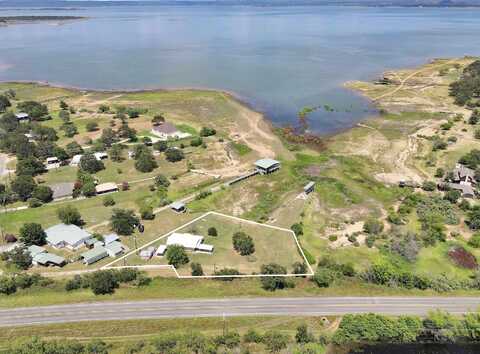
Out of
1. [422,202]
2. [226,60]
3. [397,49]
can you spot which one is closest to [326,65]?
[226,60]

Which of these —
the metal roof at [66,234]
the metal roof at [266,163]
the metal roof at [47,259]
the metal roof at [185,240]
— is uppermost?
the metal roof at [266,163]

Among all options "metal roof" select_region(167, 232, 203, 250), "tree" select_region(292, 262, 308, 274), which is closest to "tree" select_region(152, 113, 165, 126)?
"metal roof" select_region(167, 232, 203, 250)

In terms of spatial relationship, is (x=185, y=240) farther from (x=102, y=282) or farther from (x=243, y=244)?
(x=102, y=282)

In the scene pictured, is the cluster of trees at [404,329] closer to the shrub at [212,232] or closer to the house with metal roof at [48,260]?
the shrub at [212,232]

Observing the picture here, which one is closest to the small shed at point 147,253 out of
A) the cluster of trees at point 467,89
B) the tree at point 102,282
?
the tree at point 102,282

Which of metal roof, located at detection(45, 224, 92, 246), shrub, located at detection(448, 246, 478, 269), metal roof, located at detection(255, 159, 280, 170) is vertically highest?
metal roof, located at detection(255, 159, 280, 170)

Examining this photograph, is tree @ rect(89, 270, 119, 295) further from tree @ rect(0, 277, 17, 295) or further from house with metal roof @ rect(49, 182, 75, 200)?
house with metal roof @ rect(49, 182, 75, 200)

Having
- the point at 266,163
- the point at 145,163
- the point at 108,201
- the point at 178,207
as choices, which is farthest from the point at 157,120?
the point at 178,207
